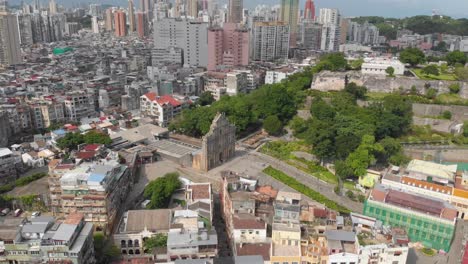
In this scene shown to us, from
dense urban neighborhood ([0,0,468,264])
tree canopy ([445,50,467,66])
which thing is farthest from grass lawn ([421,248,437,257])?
tree canopy ([445,50,467,66])

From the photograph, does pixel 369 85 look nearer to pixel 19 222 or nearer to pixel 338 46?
pixel 19 222

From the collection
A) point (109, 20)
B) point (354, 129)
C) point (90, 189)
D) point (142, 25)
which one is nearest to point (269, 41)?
point (354, 129)

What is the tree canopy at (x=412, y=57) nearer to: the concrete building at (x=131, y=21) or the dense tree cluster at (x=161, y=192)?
the dense tree cluster at (x=161, y=192)

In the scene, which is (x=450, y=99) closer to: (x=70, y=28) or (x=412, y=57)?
(x=412, y=57)

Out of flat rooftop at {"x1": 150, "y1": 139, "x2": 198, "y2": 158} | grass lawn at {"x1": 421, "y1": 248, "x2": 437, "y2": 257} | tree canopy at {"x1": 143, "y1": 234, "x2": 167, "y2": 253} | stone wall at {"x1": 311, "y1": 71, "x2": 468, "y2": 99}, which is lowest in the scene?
grass lawn at {"x1": 421, "y1": 248, "x2": 437, "y2": 257}

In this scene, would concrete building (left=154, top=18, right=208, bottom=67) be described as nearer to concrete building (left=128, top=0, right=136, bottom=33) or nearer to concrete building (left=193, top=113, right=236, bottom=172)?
concrete building (left=193, top=113, right=236, bottom=172)
